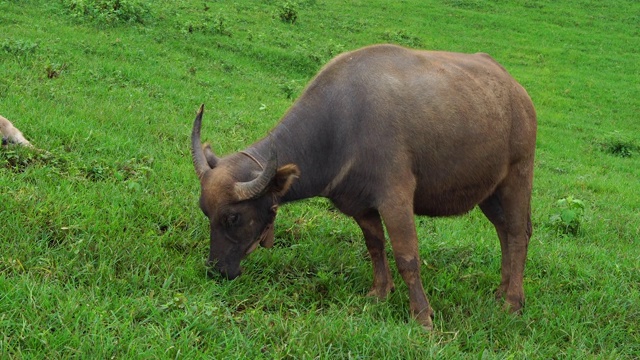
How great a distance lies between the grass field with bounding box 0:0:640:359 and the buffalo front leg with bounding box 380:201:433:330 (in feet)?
0.62

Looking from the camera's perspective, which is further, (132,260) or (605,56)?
(605,56)

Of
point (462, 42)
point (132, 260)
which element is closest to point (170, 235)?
point (132, 260)

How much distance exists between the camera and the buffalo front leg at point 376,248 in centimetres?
509

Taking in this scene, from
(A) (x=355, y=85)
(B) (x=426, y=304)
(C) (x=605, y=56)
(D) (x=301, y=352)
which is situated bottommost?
(C) (x=605, y=56)

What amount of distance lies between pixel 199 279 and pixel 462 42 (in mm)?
19472

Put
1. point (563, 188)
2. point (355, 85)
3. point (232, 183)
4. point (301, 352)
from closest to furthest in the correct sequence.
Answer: point (301, 352) < point (232, 183) < point (355, 85) < point (563, 188)

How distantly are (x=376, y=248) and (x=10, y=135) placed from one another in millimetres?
3584

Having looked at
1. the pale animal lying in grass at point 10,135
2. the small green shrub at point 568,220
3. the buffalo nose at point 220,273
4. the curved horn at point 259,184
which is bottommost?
the small green shrub at point 568,220

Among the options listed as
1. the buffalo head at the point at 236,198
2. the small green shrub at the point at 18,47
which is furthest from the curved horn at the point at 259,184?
the small green shrub at the point at 18,47

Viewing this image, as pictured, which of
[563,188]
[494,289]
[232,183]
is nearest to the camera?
[232,183]

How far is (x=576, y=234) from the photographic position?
737 cm

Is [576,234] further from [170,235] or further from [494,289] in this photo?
[170,235]

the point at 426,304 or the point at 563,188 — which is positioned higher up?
the point at 426,304

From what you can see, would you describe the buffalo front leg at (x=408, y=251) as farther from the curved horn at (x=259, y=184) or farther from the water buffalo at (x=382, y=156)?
the curved horn at (x=259, y=184)
